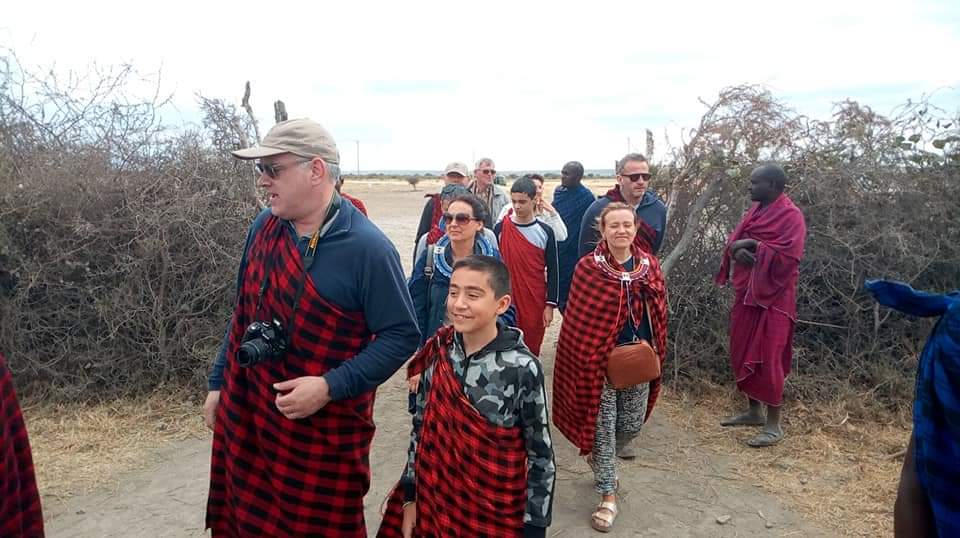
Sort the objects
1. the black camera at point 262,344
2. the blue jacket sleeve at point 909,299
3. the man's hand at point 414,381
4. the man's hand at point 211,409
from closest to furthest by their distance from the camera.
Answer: the blue jacket sleeve at point 909,299 → the black camera at point 262,344 → the man's hand at point 211,409 → the man's hand at point 414,381

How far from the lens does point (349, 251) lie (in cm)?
217

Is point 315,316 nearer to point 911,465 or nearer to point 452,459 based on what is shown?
point 452,459

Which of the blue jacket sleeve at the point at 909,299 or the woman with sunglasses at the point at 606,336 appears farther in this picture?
the woman with sunglasses at the point at 606,336

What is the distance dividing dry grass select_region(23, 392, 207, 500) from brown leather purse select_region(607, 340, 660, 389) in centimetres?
312

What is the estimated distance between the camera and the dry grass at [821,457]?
3672mm

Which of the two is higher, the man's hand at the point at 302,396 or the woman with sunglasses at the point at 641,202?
the woman with sunglasses at the point at 641,202

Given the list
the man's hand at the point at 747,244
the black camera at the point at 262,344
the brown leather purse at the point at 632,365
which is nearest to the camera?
the black camera at the point at 262,344

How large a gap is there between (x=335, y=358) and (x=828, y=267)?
478cm

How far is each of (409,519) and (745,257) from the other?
123 inches

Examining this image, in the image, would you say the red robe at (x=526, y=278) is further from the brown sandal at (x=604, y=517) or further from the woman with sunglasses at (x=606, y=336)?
the brown sandal at (x=604, y=517)

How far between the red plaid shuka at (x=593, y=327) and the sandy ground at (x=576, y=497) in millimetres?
546

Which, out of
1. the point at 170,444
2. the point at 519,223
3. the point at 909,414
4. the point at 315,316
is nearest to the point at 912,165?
the point at 909,414

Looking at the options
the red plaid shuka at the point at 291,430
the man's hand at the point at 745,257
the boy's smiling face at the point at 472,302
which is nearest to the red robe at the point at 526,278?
the man's hand at the point at 745,257

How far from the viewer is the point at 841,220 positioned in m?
5.49
